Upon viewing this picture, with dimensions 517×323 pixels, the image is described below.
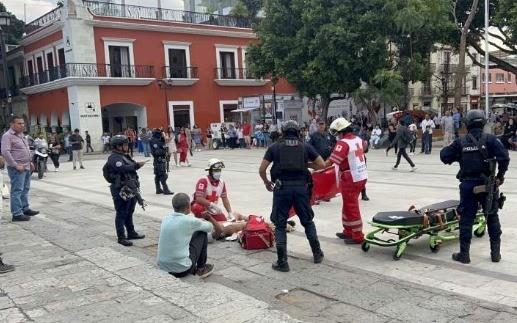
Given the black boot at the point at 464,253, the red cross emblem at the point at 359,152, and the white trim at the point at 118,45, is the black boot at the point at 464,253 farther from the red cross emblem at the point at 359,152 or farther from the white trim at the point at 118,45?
the white trim at the point at 118,45

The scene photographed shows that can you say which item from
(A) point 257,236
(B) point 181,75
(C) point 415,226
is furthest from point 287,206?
(B) point 181,75

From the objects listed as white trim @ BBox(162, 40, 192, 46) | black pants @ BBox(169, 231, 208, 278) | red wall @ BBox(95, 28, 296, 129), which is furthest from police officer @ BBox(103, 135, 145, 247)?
white trim @ BBox(162, 40, 192, 46)

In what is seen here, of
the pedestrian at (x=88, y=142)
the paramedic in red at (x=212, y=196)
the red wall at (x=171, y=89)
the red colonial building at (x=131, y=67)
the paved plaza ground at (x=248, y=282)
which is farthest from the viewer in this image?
the red wall at (x=171, y=89)

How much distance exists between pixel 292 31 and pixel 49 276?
22300 mm

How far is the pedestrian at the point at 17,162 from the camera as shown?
823 cm

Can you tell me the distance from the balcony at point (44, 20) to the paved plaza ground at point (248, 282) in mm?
25429

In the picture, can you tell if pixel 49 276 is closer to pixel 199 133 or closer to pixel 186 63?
pixel 199 133

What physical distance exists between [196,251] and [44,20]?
3221 centimetres

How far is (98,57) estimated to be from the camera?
99.4 feet

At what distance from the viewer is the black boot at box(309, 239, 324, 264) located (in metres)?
5.83

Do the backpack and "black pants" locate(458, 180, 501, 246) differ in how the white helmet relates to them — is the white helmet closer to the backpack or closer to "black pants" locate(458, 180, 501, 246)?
the backpack

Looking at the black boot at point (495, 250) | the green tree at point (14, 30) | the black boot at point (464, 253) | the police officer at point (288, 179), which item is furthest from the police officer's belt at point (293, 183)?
the green tree at point (14, 30)

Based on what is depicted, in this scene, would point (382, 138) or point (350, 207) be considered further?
point (382, 138)

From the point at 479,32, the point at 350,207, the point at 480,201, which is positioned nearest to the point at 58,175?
the point at 350,207
